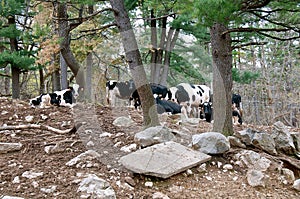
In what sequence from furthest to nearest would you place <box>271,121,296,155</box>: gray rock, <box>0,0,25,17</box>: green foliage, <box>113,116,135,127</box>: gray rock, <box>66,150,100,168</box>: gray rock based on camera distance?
1. <box>0,0,25,17</box>: green foliage
2. <box>113,116,135,127</box>: gray rock
3. <box>271,121,296,155</box>: gray rock
4. <box>66,150,100,168</box>: gray rock

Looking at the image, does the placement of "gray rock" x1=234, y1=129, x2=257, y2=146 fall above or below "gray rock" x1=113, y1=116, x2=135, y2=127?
below

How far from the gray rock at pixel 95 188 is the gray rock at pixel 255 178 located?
1.24 metres

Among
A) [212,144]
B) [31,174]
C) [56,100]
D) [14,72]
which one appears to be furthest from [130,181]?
[14,72]

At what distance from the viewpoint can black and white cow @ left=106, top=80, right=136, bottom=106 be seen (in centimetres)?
804

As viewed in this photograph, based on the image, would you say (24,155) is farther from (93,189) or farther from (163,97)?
(163,97)

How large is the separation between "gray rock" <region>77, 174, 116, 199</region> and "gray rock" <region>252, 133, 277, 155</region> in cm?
188

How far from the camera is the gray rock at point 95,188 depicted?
2.20m

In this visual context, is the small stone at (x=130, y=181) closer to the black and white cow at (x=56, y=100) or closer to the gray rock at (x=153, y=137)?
the gray rock at (x=153, y=137)

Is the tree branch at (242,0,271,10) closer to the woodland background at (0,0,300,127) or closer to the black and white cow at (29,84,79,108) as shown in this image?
the woodland background at (0,0,300,127)

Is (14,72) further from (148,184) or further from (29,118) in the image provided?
(148,184)

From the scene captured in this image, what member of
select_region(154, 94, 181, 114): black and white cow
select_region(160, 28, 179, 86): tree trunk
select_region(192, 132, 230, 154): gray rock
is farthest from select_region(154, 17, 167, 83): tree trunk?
select_region(192, 132, 230, 154): gray rock

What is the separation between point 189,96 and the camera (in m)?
A: 8.20

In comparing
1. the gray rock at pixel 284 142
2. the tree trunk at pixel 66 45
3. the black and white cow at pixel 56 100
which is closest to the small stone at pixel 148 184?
the gray rock at pixel 284 142

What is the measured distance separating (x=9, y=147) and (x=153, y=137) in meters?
1.50
